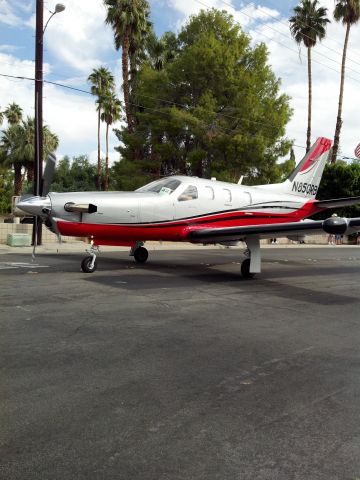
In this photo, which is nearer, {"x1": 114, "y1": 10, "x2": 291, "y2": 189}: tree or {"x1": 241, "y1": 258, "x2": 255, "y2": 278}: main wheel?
{"x1": 241, "y1": 258, "x2": 255, "y2": 278}: main wheel

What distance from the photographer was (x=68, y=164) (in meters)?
86.2

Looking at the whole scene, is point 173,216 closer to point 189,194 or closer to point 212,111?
point 189,194

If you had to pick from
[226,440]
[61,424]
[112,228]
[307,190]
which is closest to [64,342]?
[61,424]

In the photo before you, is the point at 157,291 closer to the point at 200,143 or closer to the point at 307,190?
the point at 307,190

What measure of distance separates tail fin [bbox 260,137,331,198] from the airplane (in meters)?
2.12

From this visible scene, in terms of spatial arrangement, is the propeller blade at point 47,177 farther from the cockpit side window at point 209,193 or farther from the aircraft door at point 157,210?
the cockpit side window at point 209,193

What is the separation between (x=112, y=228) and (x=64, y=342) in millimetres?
6151

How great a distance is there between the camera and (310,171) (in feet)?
57.6

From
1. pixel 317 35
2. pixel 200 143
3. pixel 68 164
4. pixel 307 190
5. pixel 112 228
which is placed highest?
pixel 317 35

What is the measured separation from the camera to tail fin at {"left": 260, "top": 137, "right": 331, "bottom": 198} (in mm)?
16891

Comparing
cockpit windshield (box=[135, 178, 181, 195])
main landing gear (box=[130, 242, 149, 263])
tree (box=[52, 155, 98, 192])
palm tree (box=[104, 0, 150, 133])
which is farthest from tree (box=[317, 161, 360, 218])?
tree (box=[52, 155, 98, 192])

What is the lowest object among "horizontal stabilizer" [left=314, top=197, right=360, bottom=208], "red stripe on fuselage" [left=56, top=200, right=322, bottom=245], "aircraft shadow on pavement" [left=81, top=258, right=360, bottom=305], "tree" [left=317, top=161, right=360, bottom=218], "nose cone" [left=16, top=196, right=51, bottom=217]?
"aircraft shadow on pavement" [left=81, top=258, right=360, bottom=305]

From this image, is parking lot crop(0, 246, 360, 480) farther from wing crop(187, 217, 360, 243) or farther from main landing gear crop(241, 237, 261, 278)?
main landing gear crop(241, 237, 261, 278)

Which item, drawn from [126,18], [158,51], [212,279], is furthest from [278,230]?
[158,51]
